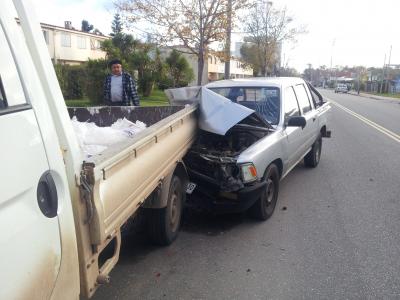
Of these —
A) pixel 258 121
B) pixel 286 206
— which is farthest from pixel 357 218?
pixel 258 121

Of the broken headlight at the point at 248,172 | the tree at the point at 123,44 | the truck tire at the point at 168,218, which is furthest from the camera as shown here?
the tree at the point at 123,44

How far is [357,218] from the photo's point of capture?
5.33m

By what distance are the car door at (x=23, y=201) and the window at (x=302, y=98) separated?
5.66 meters

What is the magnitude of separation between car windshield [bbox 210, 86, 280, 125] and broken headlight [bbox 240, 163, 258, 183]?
1481 millimetres

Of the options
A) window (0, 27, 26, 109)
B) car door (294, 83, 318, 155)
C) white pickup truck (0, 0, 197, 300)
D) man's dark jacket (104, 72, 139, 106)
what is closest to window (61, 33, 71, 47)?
man's dark jacket (104, 72, 139, 106)

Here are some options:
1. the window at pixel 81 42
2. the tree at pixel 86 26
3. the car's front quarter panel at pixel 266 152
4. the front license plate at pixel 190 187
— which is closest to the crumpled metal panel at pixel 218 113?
the car's front quarter panel at pixel 266 152

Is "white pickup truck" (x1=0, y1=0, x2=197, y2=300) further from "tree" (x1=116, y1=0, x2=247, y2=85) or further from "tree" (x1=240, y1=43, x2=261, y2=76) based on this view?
"tree" (x1=240, y1=43, x2=261, y2=76)

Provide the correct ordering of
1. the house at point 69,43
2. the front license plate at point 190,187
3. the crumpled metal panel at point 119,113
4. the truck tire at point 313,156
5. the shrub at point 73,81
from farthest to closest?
the house at point 69,43, the shrub at point 73,81, the truck tire at point 313,156, the crumpled metal panel at point 119,113, the front license plate at point 190,187

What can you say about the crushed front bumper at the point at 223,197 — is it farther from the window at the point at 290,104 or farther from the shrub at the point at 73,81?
the shrub at the point at 73,81

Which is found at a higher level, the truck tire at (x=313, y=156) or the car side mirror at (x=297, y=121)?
the car side mirror at (x=297, y=121)

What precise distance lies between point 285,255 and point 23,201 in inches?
123

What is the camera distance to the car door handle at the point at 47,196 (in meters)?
1.83

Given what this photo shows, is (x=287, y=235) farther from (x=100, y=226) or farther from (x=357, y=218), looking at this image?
(x=100, y=226)

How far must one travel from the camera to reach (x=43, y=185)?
6.08ft
